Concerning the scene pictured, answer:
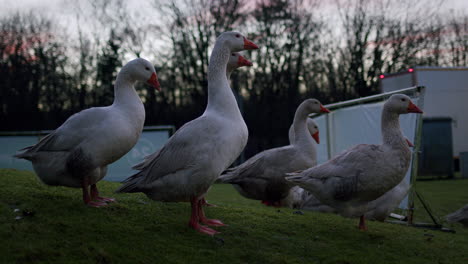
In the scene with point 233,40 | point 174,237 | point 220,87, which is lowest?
point 174,237

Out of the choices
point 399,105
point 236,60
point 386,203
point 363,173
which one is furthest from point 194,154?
point 386,203

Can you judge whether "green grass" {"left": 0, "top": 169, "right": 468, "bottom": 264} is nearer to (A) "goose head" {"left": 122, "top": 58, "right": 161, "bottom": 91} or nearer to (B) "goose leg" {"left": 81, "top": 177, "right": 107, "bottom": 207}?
(B) "goose leg" {"left": 81, "top": 177, "right": 107, "bottom": 207}

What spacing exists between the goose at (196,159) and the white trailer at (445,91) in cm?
1832

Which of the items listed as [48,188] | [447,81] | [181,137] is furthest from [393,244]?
[447,81]

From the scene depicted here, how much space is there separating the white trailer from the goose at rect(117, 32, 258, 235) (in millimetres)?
18325

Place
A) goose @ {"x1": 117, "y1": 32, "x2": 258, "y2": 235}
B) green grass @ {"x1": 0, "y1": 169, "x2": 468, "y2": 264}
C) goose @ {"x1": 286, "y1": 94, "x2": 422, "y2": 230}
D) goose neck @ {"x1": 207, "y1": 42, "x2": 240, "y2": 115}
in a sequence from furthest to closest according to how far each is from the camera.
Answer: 1. goose @ {"x1": 286, "y1": 94, "x2": 422, "y2": 230}
2. goose neck @ {"x1": 207, "y1": 42, "x2": 240, "y2": 115}
3. goose @ {"x1": 117, "y1": 32, "x2": 258, "y2": 235}
4. green grass @ {"x1": 0, "y1": 169, "x2": 468, "y2": 264}

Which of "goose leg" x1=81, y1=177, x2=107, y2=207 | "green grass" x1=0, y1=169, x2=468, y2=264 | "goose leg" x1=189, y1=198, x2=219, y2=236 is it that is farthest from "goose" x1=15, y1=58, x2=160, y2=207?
"goose leg" x1=189, y1=198, x2=219, y2=236

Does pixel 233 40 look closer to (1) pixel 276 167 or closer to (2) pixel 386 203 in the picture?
(1) pixel 276 167

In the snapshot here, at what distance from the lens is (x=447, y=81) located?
22.1 meters

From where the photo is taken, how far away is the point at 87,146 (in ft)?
16.9

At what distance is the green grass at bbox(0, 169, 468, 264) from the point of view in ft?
12.7

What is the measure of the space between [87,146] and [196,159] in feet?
4.63

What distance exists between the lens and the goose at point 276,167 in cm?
855

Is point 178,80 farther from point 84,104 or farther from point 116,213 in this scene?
point 116,213
